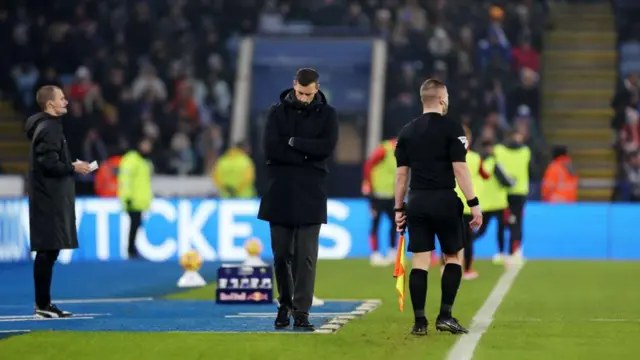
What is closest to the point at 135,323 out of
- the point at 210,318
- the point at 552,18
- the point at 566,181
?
the point at 210,318

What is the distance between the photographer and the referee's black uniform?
38.5ft

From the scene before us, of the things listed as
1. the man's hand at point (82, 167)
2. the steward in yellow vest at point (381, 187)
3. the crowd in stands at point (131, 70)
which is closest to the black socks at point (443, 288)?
the man's hand at point (82, 167)

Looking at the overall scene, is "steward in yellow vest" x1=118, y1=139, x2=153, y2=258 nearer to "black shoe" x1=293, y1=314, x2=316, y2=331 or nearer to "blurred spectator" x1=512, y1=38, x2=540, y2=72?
"blurred spectator" x1=512, y1=38, x2=540, y2=72

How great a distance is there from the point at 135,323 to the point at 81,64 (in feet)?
73.2

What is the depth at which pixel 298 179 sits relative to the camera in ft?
40.2

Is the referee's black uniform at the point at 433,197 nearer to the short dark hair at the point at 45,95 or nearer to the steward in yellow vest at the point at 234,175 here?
the short dark hair at the point at 45,95

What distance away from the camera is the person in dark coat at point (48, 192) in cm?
1376

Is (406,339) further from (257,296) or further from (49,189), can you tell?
(257,296)

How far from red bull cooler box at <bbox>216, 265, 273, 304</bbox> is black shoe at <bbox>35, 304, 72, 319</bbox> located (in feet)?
6.25

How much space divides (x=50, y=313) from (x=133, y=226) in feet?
37.0

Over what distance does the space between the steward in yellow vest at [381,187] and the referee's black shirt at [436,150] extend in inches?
422

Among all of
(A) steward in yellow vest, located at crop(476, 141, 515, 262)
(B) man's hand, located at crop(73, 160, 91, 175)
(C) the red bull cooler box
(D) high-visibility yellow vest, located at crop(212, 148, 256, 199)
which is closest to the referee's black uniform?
(B) man's hand, located at crop(73, 160, 91, 175)

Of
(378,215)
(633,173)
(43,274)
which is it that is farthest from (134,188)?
(43,274)

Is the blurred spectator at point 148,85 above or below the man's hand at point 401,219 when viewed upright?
above
